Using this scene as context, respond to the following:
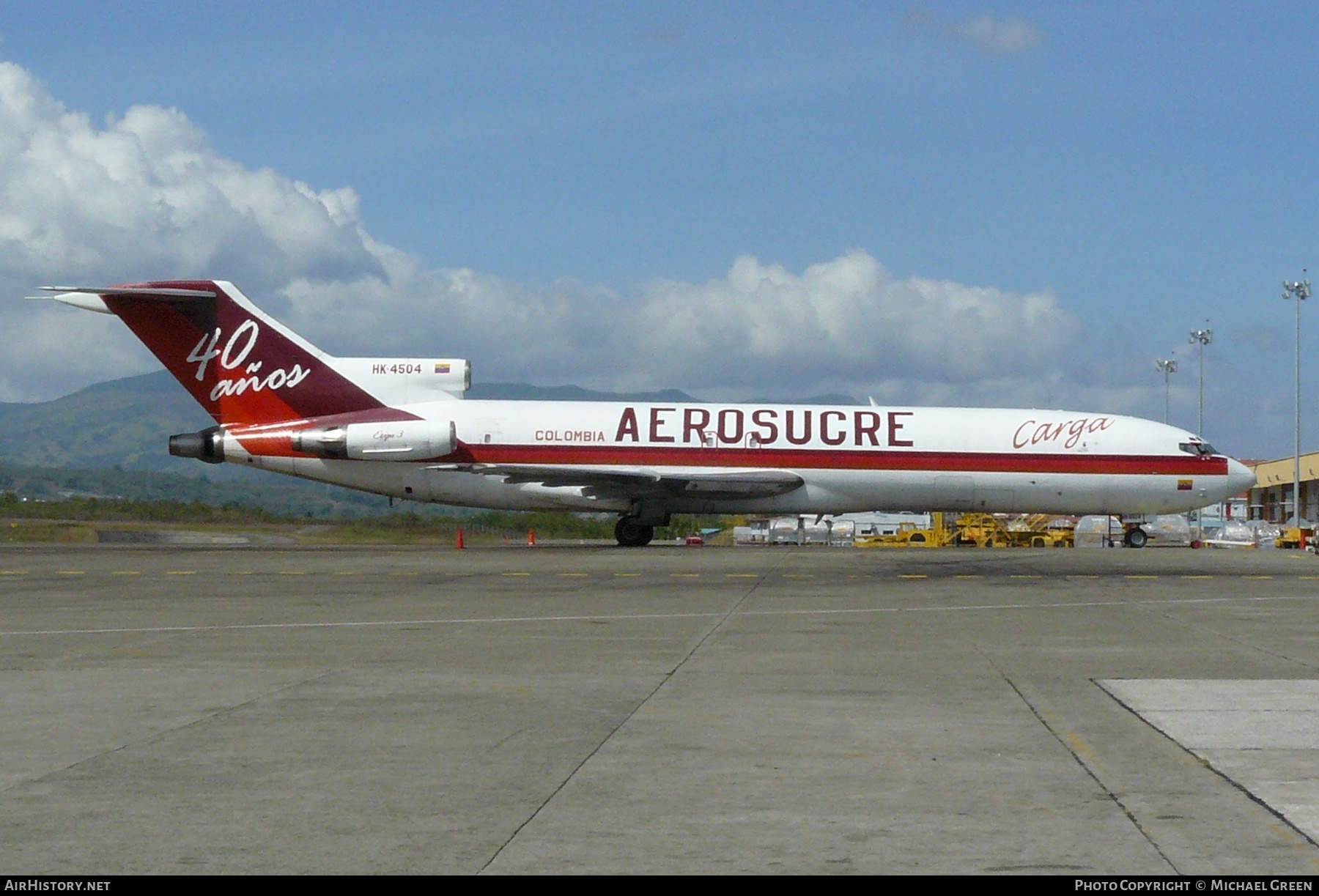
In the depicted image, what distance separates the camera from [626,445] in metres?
38.2

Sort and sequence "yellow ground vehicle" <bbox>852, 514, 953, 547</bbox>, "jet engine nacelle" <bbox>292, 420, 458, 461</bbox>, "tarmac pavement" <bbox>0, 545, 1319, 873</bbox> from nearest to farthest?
"tarmac pavement" <bbox>0, 545, 1319, 873</bbox> → "jet engine nacelle" <bbox>292, 420, 458, 461</bbox> → "yellow ground vehicle" <bbox>852, 514, 953, 547</bbox>

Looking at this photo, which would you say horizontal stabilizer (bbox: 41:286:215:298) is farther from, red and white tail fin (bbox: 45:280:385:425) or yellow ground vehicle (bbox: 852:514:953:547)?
yellow ground vehicle (bbox: 852:514:953:547)

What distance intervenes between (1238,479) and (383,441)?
2460 cm

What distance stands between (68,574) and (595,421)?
15.6m

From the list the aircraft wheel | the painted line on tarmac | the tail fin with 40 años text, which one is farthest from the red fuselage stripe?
the painted line on tarmac

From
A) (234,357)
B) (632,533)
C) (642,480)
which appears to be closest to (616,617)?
(642,480)

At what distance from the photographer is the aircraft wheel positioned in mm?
39625

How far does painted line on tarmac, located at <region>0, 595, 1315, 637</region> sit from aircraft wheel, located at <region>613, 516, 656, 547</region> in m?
19.9

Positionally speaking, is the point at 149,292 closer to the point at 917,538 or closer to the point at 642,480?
the point at 642,480

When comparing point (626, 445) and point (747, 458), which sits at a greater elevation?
point (626, 445)

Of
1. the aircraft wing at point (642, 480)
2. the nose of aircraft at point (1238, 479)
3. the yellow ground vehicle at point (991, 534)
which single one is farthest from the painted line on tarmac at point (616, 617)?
the yellow ground vehicle at point (991, 534)

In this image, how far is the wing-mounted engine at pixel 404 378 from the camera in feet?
129

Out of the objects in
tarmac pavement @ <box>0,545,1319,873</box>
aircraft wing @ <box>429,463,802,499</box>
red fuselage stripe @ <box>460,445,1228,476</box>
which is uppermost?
red fuselage stripe @ <box>460,445,1228,476</box>

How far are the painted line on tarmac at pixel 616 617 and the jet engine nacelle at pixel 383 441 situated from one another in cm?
2023
